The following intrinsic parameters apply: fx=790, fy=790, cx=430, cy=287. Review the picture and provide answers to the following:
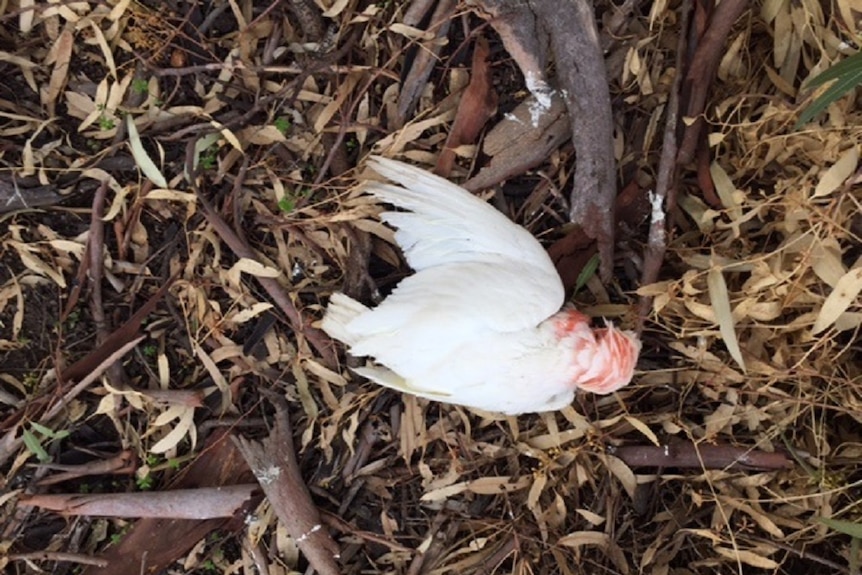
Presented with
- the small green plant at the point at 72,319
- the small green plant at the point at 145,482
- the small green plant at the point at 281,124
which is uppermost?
the small green plant at the point at 281,124

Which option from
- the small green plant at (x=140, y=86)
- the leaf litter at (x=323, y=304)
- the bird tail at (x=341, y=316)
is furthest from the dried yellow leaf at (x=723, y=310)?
the small green plant at (x=140, y=86)

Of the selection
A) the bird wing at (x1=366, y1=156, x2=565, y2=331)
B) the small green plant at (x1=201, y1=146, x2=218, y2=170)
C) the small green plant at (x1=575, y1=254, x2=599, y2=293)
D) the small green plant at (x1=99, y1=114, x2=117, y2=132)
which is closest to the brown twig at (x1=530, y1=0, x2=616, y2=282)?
the small green plant at (x1=575, y1=254, x2=599, y2=293)

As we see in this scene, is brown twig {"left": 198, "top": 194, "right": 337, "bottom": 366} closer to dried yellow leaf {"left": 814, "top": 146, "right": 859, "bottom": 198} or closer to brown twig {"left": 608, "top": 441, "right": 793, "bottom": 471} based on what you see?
brown twig {"left": 608, "top": 441, "right": 793, "bottom": 471}

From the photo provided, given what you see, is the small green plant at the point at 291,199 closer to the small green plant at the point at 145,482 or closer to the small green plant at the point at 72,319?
the small green plant at the point at 72,319

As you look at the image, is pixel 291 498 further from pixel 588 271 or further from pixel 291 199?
pixel 588 271

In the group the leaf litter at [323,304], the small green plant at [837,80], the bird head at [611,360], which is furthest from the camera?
the leaf litter at [323,304]

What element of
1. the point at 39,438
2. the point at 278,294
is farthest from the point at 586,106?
the point at 39,438
